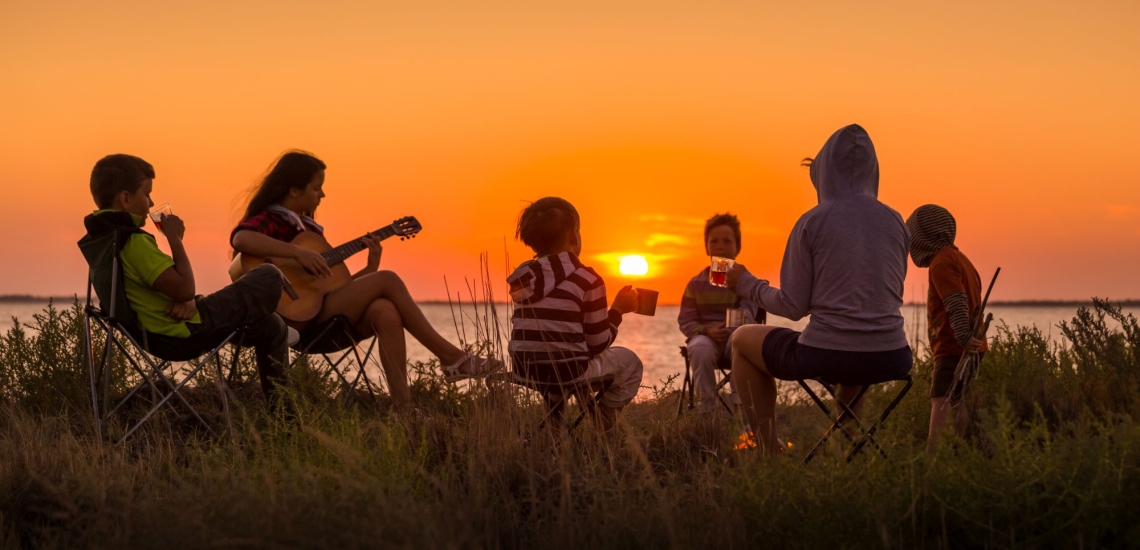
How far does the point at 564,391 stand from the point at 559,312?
350 millimetres

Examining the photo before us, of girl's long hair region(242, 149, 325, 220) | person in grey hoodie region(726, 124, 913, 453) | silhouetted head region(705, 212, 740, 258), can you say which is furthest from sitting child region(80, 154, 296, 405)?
silhouetted head region(705, 212, 740, 258)

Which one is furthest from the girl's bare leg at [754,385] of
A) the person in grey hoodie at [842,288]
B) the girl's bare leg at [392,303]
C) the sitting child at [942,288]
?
the girl's bare leg at [392,303]

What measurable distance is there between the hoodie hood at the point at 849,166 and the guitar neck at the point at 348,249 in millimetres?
2779

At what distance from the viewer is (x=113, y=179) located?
4.66m

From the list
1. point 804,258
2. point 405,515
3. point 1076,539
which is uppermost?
point 804,258

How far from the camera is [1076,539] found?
8.87 ft

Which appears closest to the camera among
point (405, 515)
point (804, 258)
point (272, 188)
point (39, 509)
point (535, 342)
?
point (405, 515)

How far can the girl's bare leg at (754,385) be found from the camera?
4.02 metres

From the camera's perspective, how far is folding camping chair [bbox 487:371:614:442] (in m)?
4.09

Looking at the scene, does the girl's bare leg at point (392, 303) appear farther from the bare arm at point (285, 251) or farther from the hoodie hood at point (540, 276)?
the hoodie hood at point (540, 276)

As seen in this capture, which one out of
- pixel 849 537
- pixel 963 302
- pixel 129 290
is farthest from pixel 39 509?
pixel 963 302

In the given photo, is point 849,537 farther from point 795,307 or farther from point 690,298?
point 690,298

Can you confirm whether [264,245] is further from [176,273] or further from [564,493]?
[564,493]

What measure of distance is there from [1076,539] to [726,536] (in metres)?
0.96
